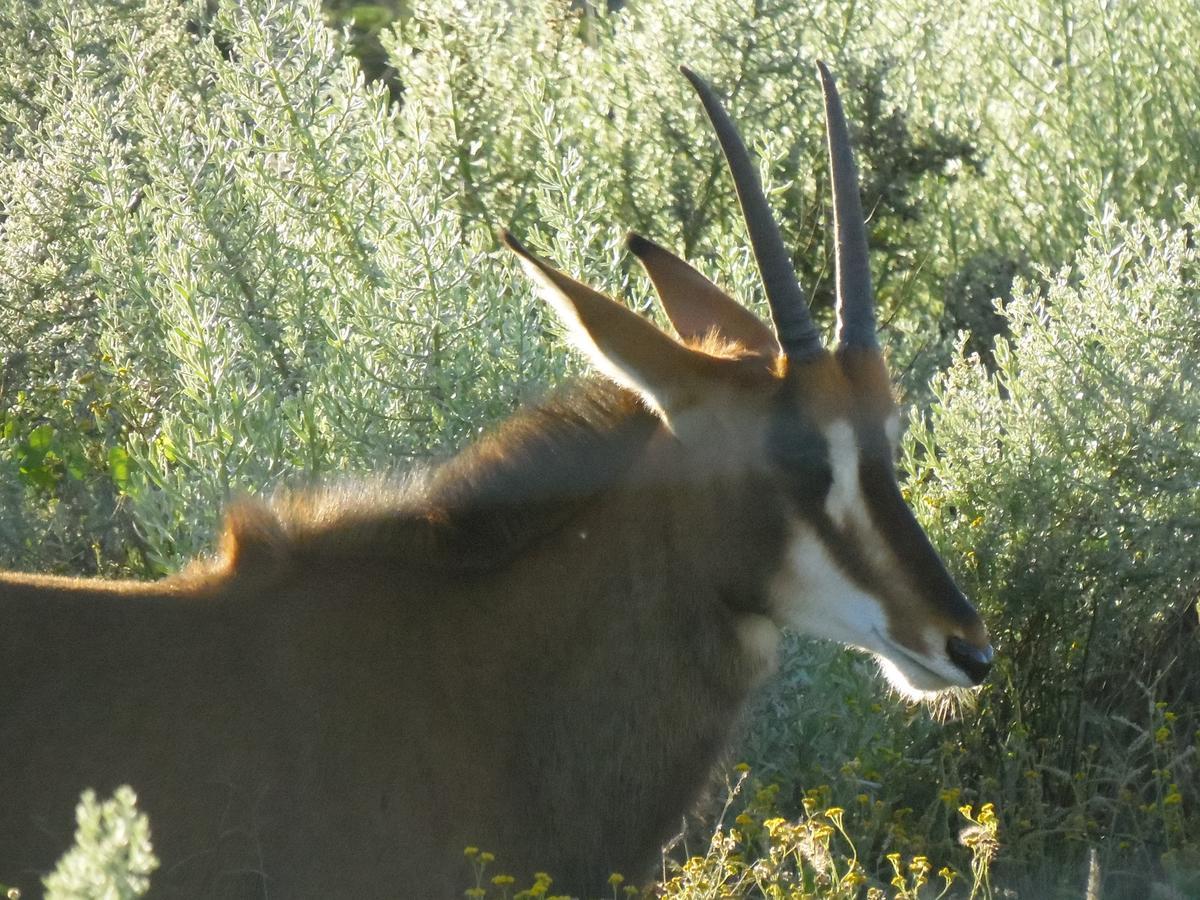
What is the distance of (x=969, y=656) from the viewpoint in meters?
3.54

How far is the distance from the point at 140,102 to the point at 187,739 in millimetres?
2974

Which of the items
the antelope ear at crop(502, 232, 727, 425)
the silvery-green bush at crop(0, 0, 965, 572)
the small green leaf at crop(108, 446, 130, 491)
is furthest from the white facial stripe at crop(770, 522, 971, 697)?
the small green leaf at crop(108, 446, 130, 491)

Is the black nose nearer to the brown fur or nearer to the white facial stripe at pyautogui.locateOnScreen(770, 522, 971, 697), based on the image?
the white facial stripe at pyautogui.locateOnScreen(770, 522, 971, 697)

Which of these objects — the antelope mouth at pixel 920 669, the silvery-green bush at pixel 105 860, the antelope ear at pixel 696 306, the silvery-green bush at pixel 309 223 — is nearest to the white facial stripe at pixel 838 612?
the antelope mouth at pixel 920 669

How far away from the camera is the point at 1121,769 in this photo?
192 inches

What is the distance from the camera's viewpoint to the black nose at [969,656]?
353 cm

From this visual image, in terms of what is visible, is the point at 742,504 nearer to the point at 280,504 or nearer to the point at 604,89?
the point at 280,504

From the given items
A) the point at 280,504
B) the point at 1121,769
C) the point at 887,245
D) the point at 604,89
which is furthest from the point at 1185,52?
the point at 280,504

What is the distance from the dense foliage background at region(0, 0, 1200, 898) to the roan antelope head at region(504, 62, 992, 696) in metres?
0.86

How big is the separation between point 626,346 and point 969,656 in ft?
3.15

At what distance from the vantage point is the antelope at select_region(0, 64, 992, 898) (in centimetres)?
329

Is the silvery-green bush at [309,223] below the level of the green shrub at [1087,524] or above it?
above

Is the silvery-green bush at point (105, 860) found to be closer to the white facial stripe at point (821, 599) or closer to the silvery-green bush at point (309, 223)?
the white facial stripe at point (821, 599)

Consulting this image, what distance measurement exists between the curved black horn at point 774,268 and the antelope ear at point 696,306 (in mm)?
355
